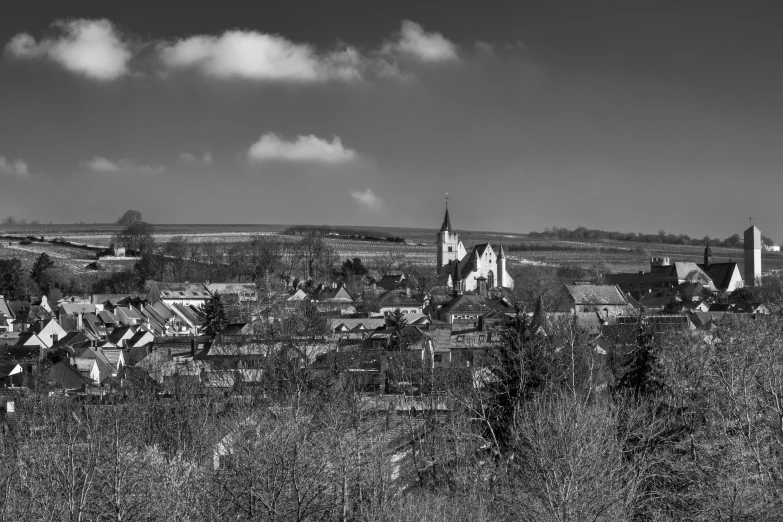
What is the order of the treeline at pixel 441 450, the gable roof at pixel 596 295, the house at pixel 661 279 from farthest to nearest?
the house at pixel 661 279, the gable roof at pixel 596 295, the treeline at pixel 441 450

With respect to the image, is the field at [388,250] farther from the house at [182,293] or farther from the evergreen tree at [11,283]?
the house at [182,293]

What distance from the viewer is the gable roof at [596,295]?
8962cm

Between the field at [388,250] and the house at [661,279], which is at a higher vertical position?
the field at [388,250]

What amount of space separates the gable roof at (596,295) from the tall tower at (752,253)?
163 feet

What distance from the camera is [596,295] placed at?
91062 mm

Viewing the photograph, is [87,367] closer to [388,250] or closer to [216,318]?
[216,318]

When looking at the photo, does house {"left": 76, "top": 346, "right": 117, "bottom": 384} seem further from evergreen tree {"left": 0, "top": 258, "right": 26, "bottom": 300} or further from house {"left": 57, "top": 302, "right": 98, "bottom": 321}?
evergreen tree {"left": 0, "top": 258, "right": 26, "bottom": 300}

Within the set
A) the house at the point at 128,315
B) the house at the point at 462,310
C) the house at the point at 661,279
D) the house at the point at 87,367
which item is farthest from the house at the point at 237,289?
the house at the point at 87,367

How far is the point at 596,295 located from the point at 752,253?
54930mm

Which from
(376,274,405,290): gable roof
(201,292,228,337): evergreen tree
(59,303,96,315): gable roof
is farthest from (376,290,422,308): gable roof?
(59,303,96,315): gable roof

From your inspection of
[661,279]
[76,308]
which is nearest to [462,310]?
[76,308]

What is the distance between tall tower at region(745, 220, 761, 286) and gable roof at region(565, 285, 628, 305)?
49745 millimetres

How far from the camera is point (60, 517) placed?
68.1ft

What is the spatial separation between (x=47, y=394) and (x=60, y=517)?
19.2 m
